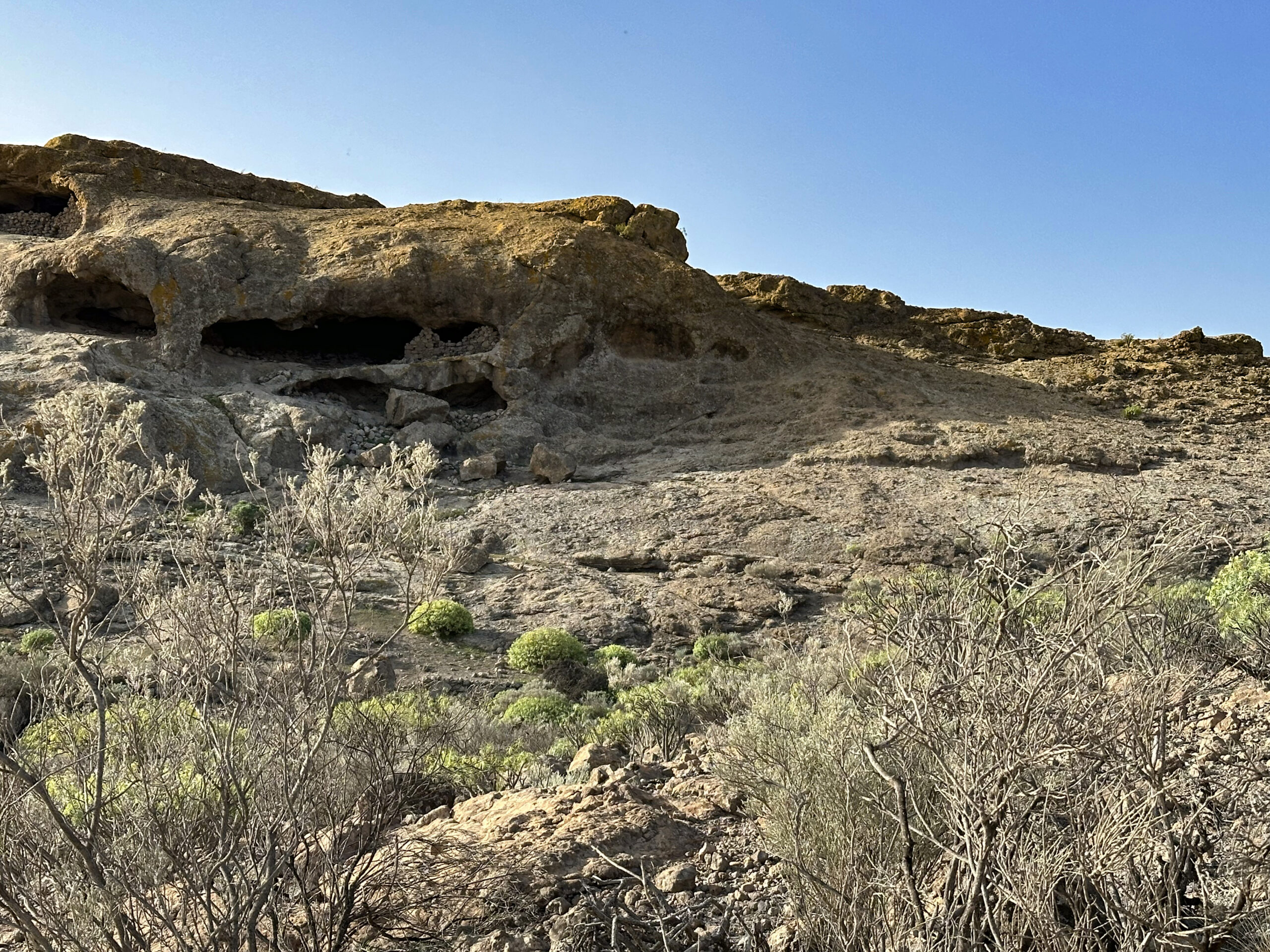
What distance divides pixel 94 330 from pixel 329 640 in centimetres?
1830

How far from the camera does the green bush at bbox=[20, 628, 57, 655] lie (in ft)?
30.0

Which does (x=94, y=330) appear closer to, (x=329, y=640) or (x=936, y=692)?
(x=329, y=640)

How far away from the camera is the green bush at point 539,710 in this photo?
8.00 m

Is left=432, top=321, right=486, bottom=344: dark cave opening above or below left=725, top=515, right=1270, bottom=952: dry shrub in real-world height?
above

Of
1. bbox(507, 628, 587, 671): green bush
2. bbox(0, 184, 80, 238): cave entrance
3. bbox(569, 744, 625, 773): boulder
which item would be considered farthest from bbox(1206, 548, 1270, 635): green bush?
bbox(0, 184, 80, 238): cave entrance

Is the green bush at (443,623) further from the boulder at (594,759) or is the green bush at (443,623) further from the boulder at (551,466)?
the boulder at (594,759)

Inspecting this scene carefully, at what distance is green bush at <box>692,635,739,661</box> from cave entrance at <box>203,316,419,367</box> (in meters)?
11.5

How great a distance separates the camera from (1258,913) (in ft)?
9.37

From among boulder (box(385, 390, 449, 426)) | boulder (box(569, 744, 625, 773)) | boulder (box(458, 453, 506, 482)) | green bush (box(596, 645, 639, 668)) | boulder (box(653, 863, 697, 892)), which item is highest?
boulder (box(385, 390, 449, 426))

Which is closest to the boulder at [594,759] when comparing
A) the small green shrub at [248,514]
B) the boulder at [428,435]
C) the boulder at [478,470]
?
the small green shrub at [248,514]

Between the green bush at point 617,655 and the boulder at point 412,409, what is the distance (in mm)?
8450

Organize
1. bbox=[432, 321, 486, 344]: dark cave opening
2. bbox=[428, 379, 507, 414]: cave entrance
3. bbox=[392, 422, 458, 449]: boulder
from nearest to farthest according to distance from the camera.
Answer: bbox=[392, 422, 458, 449]: boulder, bbox=[428, 379, 507, 414]: cave entrance, bbox=[432, 321, 486, 344]: dark cave opening

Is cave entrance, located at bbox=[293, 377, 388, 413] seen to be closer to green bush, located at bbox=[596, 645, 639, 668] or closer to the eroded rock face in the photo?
the eroded rock face

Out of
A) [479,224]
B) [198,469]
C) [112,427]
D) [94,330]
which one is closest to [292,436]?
[198,469]
